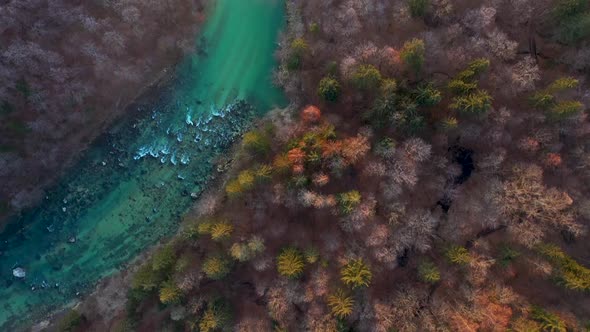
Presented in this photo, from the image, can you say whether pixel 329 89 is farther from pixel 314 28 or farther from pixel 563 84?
pixel 563 84

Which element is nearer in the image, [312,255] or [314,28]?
[312,255]

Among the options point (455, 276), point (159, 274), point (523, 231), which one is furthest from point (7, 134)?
point (523, 231)

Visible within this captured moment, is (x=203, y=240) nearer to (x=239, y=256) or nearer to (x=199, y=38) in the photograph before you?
(x=239, y=256)

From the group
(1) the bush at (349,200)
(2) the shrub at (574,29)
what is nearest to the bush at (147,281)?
(1) the bush at (349,200)

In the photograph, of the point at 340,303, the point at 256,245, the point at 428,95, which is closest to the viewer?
the point at 428,95

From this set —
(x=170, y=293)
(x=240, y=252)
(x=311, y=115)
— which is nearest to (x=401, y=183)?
(x=311, y=115)
